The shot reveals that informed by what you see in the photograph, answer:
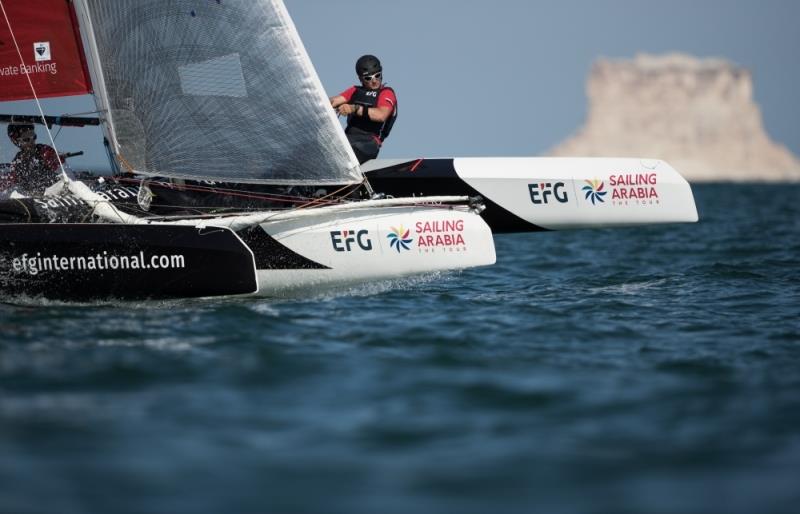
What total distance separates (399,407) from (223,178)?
368 cm

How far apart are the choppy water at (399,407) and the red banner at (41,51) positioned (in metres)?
2.17

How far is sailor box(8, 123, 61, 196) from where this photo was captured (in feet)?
25.3

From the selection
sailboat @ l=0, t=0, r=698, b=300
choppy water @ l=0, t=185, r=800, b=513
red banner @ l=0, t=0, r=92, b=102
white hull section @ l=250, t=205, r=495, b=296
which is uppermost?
red banner @ l=0, t=0, r=92, b=102

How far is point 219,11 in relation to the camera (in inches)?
279

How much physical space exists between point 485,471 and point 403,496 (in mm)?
355

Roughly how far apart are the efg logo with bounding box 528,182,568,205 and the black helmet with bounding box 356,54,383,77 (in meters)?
1.49

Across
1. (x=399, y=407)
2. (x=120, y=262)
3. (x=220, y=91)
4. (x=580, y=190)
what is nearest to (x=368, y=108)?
(x=220, y=91)

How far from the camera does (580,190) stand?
802cm

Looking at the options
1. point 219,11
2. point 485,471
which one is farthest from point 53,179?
point 485,471

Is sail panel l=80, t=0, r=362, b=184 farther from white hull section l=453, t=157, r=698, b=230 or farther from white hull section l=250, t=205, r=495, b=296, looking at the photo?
white hull section l=453, t=157, r=698, b=230

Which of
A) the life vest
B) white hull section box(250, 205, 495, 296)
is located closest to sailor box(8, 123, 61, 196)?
white hull section box(250, 205, 495, 296)

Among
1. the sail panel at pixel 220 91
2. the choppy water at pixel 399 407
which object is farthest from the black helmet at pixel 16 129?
the choppy water at pixel 399 407

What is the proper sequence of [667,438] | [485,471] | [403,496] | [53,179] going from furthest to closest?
[53,179], [667,438], [485,471], [403,496]

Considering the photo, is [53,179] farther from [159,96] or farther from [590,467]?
[590,467]
